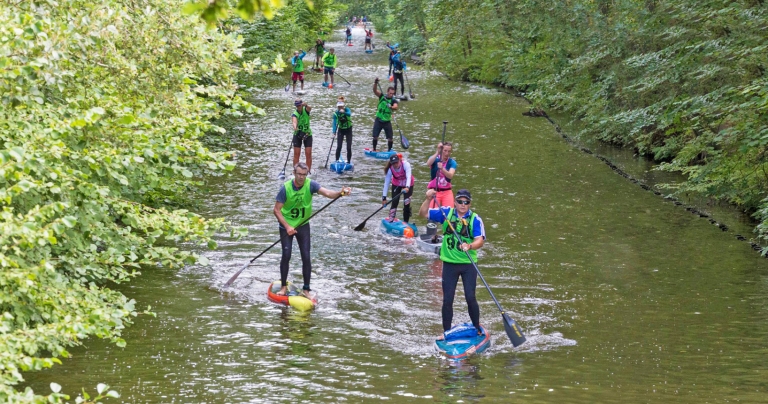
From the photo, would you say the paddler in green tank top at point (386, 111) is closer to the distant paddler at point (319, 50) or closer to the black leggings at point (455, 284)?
the black leggings at point (455, 284)

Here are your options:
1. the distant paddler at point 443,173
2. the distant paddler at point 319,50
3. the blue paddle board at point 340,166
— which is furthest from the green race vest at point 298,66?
the distant paddler at point 443,173

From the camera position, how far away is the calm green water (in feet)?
28.7

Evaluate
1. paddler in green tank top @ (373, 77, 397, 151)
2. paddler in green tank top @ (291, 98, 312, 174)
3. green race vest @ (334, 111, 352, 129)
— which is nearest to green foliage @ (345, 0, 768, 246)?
paddler in green tank top @ (373, 77, 397, 151)

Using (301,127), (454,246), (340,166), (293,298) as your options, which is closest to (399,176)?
(293,298)

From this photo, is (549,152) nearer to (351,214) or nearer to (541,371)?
(351,214)

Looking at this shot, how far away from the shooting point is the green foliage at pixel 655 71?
1633cm

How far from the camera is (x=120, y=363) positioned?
9180mm

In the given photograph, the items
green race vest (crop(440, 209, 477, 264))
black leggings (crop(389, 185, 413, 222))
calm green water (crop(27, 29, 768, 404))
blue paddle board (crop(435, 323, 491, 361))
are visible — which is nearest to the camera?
calm green water (crop(27, 29, 768, 404))

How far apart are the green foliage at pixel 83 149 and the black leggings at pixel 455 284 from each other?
2775 mm

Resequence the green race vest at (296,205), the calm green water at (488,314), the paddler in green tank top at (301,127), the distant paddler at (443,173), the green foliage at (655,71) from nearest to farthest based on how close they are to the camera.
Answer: the calm green water at (488,314)
the green race vest at (296,205)
the distant paddler at (443,173)
the green foliage at (655,71)
the paddler in green tank top at (301,127)

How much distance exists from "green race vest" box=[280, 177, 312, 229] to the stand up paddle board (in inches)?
35.7

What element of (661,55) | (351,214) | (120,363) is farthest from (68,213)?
(661,55)

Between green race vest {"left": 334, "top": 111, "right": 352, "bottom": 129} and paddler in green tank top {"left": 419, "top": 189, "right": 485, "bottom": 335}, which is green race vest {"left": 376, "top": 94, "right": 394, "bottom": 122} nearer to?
green race vest {"left": 334, "top": 111, "right": 352, "bottom": 129}

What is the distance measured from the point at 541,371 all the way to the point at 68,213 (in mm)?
5187
